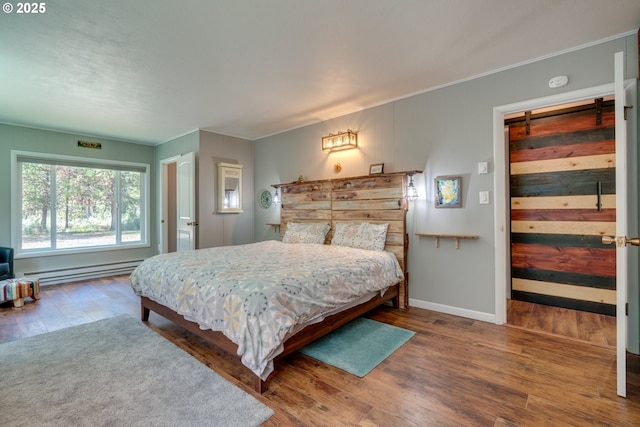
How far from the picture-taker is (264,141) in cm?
544

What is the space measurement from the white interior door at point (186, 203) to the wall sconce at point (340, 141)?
86.2 inches

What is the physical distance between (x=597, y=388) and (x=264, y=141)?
16.9 feet

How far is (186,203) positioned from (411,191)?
11.9ft

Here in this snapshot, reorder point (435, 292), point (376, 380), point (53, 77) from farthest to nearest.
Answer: point (435, 292) → point (53, 77) → point (376, 380)

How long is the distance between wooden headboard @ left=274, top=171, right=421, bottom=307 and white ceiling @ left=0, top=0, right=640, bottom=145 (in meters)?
1.09

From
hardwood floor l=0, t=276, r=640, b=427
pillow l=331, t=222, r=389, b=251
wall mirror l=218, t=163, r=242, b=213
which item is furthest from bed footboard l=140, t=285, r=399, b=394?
wall mirror l=218, t=163, r=242, b=213

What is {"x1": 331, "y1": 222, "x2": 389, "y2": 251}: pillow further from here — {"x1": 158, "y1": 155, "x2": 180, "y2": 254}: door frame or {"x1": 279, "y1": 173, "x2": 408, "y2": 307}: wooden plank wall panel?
{"x1": 158, "y1": 155, "x2": 180, "y2": 254}: door frame

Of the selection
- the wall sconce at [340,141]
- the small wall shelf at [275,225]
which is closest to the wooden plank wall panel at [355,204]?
the small wall shelf at [275,225]

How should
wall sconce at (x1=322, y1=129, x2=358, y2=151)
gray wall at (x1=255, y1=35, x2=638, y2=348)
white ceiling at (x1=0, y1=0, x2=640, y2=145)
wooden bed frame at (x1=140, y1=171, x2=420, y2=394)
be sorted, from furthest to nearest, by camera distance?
wall sconce at (x1=322, y1=129, x2=358, y2=151), gray wall at (x1=255, y1=35, x2=638, y2=348), wooden bed frame at (x1=140, y1=171, x2=420, y2=394), white ceiling at (x1=0, y1=0, x2=640, y2=145)

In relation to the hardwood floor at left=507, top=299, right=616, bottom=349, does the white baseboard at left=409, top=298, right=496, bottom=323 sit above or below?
above

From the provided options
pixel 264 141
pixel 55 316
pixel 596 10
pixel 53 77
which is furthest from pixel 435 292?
pixel 53 77

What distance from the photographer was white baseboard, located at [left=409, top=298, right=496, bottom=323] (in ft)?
9.92

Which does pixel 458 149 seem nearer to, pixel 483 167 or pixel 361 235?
pixel 483 167

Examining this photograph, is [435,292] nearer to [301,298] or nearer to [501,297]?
[501,297]
